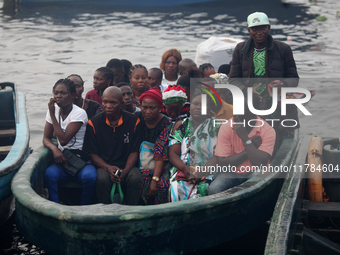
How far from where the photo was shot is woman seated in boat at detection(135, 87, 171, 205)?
12.2 ft

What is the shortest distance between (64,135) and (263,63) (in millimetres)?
2139

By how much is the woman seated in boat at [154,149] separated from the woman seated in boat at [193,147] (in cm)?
8

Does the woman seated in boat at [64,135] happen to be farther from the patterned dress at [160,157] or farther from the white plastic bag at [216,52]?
the white plastic bag at [216,52]

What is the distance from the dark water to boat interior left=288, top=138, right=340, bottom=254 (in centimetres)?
482

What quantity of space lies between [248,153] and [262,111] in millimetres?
776

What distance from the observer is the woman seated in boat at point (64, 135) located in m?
3.80

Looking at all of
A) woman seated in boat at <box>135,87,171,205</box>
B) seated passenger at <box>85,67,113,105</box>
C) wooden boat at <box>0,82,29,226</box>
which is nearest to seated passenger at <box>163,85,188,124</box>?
woman seated in boat at <box>135,87,171,205</box>

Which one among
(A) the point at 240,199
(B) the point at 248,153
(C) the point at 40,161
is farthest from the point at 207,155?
(C) the point at 40,161

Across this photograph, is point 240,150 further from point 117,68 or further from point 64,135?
point 117,68

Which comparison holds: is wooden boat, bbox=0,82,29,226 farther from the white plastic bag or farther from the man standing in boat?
the white plastic bag

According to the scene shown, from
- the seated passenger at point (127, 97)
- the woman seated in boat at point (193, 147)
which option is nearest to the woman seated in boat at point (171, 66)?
the seated passenger at point (127, 97)

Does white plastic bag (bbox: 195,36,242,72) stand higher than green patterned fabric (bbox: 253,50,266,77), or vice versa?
green patterned fabric (bbox: 253,50,266,77)

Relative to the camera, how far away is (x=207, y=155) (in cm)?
376

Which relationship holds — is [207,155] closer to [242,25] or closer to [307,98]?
[307,98]
